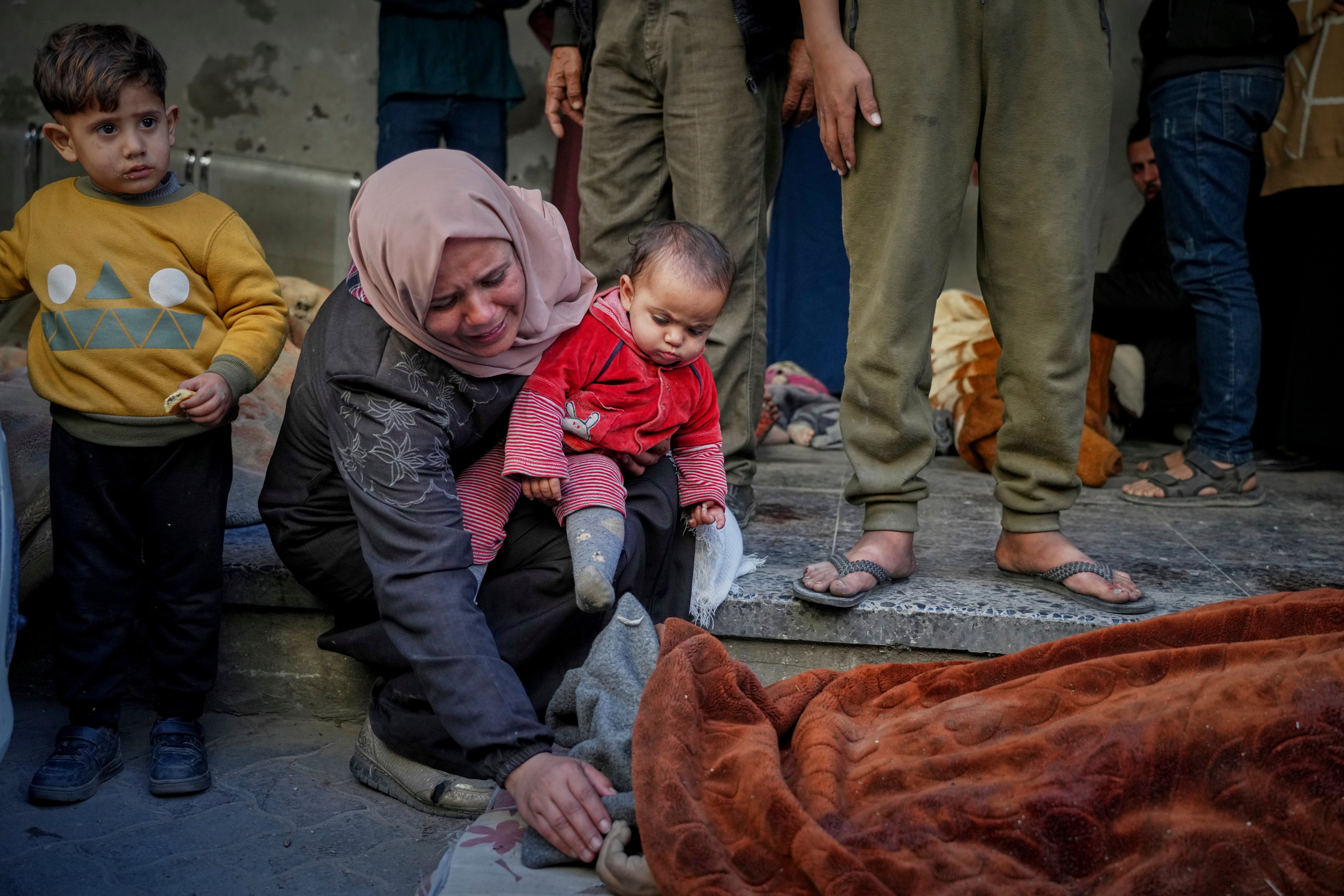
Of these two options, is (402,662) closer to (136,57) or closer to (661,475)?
(661,475)

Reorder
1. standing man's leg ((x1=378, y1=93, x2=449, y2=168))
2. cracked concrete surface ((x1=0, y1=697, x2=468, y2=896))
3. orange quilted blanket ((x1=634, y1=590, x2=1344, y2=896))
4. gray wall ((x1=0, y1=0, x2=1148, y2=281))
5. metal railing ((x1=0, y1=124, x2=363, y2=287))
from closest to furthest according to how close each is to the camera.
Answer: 1. orange quilted blanket ((x1=634, y1=590, x2=1344, y2=896))
2. cracked concrete surface ((x1=0, y1=697, x2=468, y2=896))
3. standing man's leg ((x1=378, y1=93, x2=449, y2=168))
4. metal railing ((x1=0, y1=124, x2=363, y2=287))
5. gray wall ((x1=0, y1=0, x2=1148, y2=281))

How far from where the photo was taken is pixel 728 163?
8.86 ft

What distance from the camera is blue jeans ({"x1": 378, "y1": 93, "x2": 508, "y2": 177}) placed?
3984 mm

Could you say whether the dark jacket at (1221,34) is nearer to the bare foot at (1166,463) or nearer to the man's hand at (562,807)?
the bare foot at (1166,463)

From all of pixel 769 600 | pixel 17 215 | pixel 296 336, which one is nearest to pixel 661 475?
pixel 769 600

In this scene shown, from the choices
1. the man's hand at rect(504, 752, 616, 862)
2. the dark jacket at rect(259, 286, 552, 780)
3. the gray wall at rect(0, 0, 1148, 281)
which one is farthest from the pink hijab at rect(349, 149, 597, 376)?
the gray wall at rect(0, 0, 1148, 281)

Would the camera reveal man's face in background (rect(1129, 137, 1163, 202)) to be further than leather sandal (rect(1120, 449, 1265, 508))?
Yes

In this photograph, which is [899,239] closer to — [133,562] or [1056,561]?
[1056,561]

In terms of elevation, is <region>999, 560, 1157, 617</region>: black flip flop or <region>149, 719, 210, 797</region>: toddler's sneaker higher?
<region>999, 560, 1157, 617</region>: black flip flop

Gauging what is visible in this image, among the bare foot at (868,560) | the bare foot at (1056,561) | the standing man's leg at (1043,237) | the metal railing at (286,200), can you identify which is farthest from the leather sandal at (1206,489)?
the metal railing at (286,200)

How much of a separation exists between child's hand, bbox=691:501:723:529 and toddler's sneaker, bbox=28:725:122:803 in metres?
1.28

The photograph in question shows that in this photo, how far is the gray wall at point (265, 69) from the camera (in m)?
5.01

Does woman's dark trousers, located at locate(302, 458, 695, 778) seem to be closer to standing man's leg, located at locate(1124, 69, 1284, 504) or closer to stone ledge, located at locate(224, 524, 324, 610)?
stone ledge, located at locate(224, 524, 324, 610)

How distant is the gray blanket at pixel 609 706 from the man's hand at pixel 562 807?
0.03 meters
